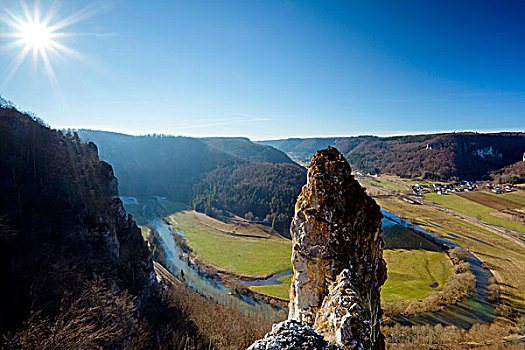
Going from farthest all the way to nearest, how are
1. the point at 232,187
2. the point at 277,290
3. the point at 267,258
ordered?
the point at 232,187 → the point at 267,258 → the point at 277,290

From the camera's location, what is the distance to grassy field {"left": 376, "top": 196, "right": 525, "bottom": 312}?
4949 centimetres

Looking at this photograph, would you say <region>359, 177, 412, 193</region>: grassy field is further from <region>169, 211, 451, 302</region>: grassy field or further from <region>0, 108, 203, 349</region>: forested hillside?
<region>0, 108, 203, 349</region>: forested hillside

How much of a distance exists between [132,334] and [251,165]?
159m

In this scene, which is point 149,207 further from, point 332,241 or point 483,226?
point 483,226

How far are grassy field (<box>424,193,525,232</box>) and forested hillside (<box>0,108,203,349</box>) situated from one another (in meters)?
114

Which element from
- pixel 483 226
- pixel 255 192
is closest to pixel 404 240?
pixel 483 226

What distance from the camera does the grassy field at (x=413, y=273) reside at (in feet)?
159

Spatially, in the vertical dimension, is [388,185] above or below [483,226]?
above

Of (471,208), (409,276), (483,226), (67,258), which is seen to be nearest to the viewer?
(67,258)

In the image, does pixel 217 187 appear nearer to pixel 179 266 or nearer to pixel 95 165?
pixel 179 266

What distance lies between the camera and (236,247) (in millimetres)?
80438

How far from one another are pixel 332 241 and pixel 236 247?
250 ft

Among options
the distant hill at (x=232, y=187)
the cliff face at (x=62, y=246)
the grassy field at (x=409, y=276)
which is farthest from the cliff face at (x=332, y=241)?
the distant hill at (x=232, y=187)

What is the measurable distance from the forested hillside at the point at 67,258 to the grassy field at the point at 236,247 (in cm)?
3754
